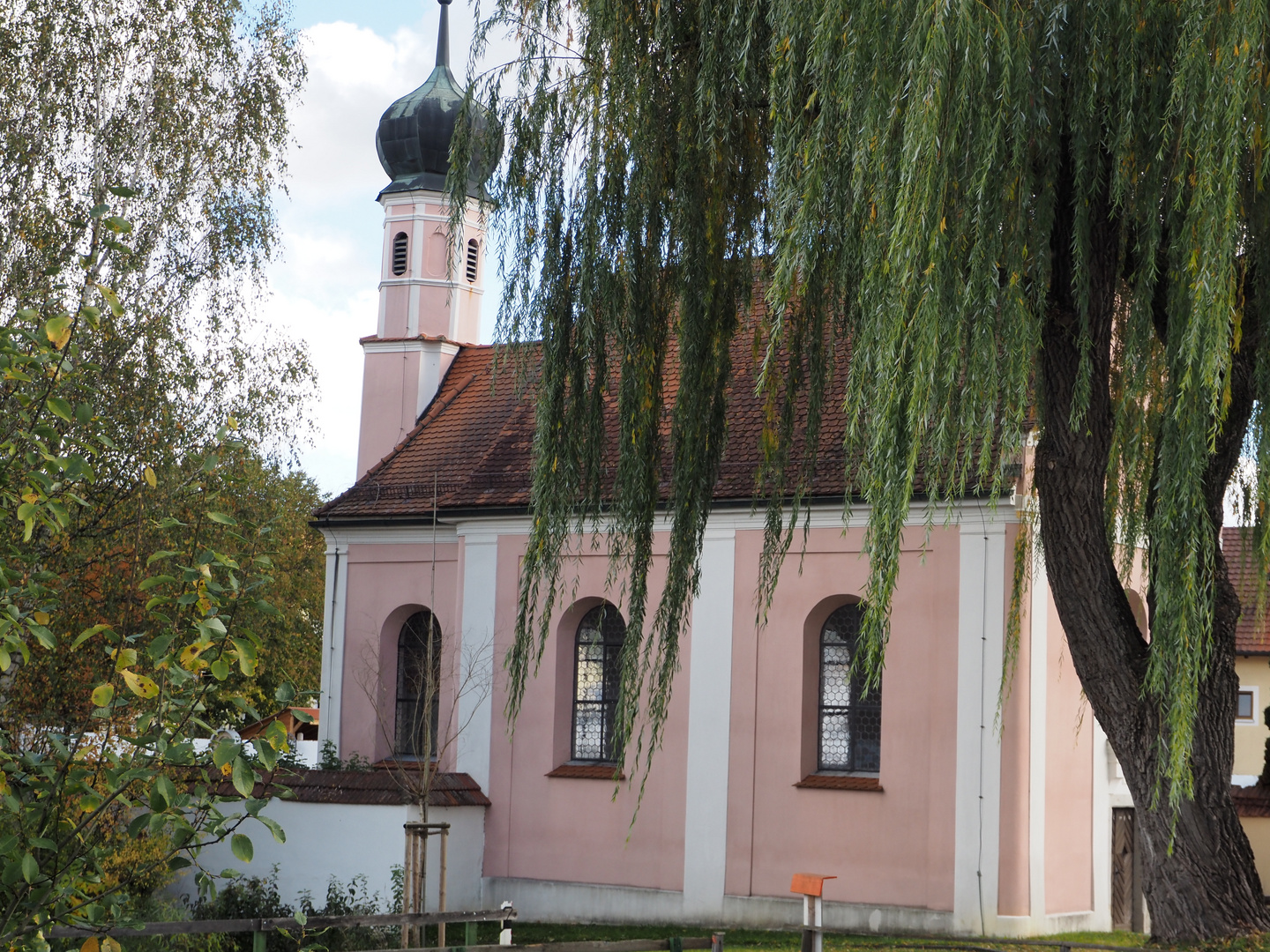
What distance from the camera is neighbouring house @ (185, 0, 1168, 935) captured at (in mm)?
15344

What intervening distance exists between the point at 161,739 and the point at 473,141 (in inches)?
250

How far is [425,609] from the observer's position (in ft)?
66.8

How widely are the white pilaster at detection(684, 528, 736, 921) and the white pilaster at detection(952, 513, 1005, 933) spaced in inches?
116

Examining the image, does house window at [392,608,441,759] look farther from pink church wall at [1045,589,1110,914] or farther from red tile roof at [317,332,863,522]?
pink church wall at [1045,589,1110,914]

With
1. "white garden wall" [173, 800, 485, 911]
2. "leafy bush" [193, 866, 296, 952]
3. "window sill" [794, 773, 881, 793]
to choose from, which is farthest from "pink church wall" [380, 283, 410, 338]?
"window sill" [794, 773, 881, 793]

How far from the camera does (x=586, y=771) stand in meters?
17.8

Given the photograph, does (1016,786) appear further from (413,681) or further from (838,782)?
(413,681)

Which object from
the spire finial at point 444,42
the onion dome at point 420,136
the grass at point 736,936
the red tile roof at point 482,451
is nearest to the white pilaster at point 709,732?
the grass at point 736,936

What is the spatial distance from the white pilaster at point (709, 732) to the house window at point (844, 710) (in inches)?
46.0

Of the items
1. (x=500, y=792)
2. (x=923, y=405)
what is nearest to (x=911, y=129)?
(x=923, y=405)

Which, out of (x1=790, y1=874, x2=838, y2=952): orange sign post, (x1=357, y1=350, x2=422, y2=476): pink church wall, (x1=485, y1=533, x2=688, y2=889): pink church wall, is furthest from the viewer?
(x1=357, y1=350, x2=422, y2=476): pink church wall

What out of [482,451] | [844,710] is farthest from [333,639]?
[844,710]

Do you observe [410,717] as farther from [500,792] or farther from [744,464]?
[744,464]

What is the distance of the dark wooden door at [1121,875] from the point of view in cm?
1659
